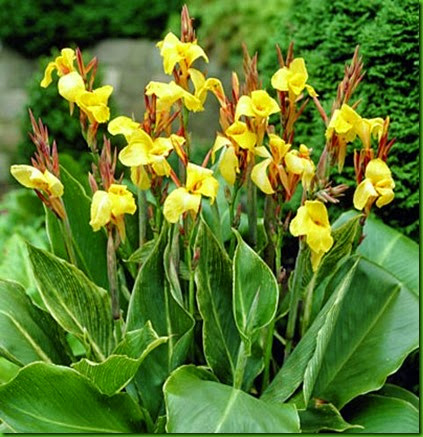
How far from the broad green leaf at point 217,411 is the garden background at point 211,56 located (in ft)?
3.35

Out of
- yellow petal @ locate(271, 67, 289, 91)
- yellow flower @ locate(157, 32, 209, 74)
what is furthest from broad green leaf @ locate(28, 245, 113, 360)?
yellow petal @ locate(271, 67, 289, 91)

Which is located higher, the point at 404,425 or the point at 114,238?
the point at 114,238

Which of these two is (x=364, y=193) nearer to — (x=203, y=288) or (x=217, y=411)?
(x=203, y=288)

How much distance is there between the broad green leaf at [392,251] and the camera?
2.62m

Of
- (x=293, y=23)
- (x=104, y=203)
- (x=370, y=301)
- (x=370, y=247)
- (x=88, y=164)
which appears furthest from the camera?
(x=88, y=164)

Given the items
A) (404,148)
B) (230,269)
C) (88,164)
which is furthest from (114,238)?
(88,164)

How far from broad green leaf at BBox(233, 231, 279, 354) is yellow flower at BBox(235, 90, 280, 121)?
0.98 ft

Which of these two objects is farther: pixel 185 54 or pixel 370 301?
pixel 370 301

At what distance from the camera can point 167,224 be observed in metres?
2.17

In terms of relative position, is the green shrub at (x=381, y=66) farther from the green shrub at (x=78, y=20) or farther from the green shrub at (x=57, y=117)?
the green shrub at (x=78, y=20)

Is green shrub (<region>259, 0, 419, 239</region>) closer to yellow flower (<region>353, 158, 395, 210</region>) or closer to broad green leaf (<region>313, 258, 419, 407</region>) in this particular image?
broad green leaf (<region>313, 258, 419, 407</region>)

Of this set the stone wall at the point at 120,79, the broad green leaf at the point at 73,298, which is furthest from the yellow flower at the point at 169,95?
the stone wall at the point at 120,79

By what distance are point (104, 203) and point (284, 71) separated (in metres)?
0.54

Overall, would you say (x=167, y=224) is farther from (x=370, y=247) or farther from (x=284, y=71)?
(x=370, y=247)
